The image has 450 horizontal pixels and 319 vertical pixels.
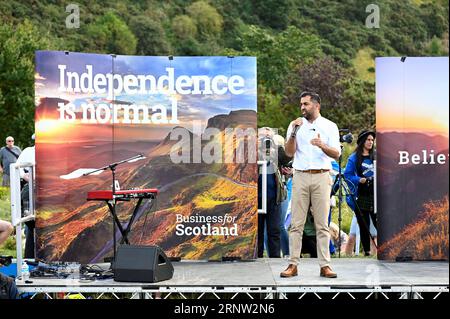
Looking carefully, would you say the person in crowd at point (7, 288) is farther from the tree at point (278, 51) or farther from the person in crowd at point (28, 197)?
the tree at point (278, 51)

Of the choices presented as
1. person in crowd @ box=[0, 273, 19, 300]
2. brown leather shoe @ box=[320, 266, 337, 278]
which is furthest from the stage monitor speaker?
brown leather shoe @ box=[320, 266, 337, 278]

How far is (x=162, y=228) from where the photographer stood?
7430 mm

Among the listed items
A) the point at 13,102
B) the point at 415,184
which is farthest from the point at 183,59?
the point at 13,102

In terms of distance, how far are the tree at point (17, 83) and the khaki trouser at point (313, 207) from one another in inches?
1039

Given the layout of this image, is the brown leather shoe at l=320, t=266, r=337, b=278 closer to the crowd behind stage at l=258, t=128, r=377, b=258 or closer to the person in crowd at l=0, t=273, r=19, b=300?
the crowd behind stage at l=258, t=128, r=377, b=258

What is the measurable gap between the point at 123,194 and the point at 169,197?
68cm

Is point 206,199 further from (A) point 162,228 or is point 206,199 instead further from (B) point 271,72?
(B) point 271,72

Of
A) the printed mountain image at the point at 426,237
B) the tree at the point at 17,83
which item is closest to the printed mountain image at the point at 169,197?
the printed mountain image at the point at 426,237

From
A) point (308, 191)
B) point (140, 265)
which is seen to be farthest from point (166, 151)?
point (308, 191)

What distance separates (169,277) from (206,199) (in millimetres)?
1151

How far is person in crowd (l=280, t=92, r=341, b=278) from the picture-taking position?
6551 millimetres

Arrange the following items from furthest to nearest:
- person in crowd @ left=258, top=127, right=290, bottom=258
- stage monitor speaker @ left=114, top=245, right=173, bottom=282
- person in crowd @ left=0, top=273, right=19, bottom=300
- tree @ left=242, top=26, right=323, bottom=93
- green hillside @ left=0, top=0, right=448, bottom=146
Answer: tree @ left=242, top=26, right=323, bottom=93 < green hillside @ left=0, top=0, right=448, bottom=146 < person in crowd @ left=258, top=127, right=290, bottom=258 < stage monitor speaker @ left=114, top=245, right=173, bottom=282 < person in crowd @ left=0, top=273, right=19, bottom=300

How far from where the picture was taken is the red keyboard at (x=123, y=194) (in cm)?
679

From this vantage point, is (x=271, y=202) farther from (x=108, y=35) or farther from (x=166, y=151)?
(x=108, y=35)
